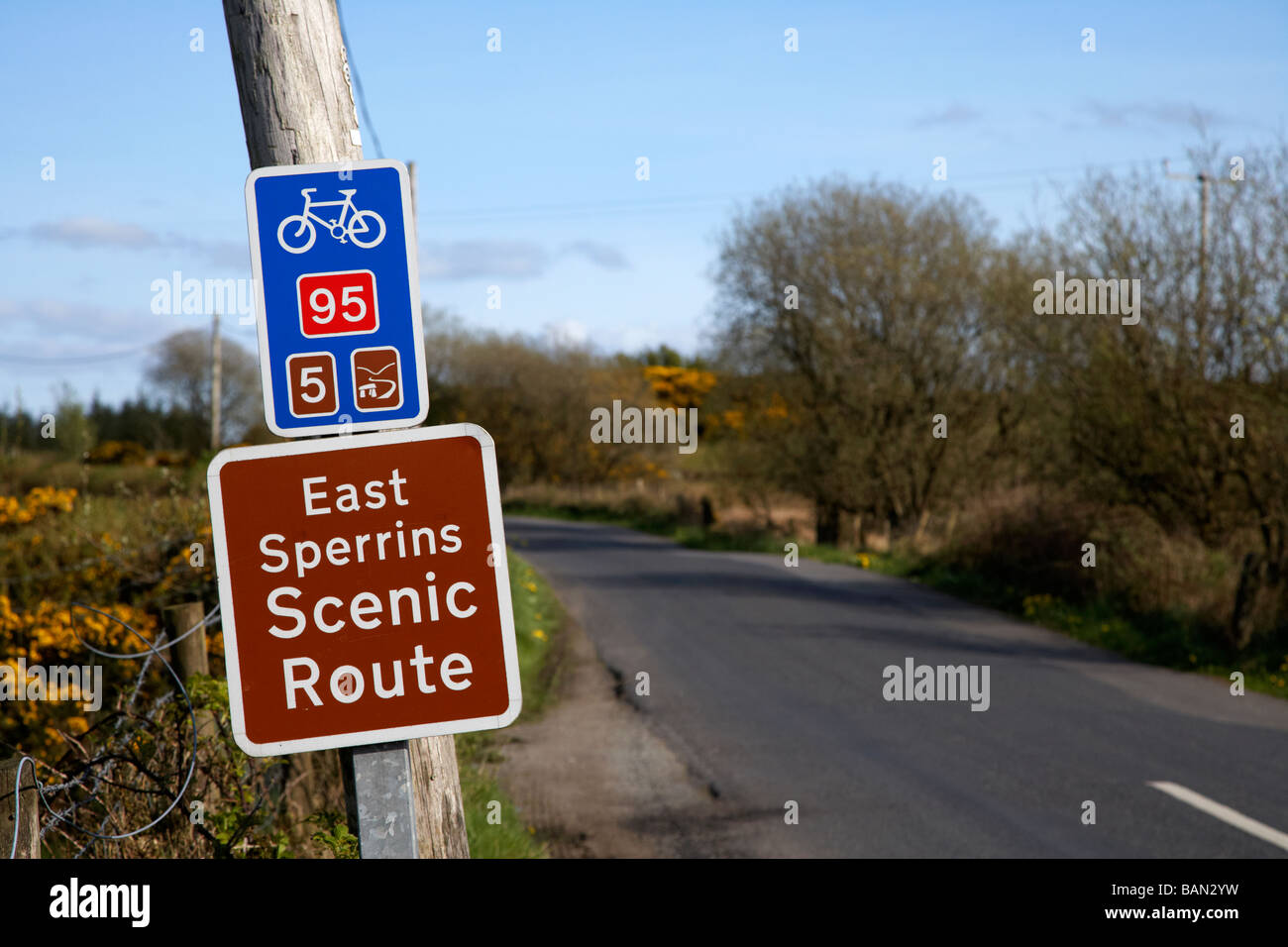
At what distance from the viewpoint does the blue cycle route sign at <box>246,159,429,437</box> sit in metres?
2.24

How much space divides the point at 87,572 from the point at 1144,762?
8.05 metres

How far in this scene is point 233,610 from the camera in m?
2.14

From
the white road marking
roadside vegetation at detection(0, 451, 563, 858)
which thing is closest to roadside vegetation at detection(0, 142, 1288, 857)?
roadside vegetation at detection(0, 451, 563, 858)

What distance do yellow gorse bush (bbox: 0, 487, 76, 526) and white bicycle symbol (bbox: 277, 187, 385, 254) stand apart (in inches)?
333

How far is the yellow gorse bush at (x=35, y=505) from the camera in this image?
31.7 feet

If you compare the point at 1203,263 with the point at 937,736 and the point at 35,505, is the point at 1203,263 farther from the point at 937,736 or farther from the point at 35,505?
the point at 35,505

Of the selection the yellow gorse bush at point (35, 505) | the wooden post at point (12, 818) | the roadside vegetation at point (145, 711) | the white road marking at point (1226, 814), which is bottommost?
the white road marking at point (1226, 814)

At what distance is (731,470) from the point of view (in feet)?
91.7

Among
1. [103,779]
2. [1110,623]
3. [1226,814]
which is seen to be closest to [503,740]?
[1226,814]

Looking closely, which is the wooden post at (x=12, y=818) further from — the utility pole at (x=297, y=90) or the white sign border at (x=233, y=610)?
the white sign border at (x=233, y=610)

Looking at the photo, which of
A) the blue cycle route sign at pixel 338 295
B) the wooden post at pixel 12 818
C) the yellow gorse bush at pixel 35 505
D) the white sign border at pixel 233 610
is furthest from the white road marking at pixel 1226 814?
the yellow gorse bush at pixel 35 505

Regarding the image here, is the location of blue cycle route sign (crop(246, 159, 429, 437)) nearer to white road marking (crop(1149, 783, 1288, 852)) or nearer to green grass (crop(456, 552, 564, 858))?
green grass (crop(456, 552, 564, 858))

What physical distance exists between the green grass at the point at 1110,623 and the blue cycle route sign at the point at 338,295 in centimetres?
1003
